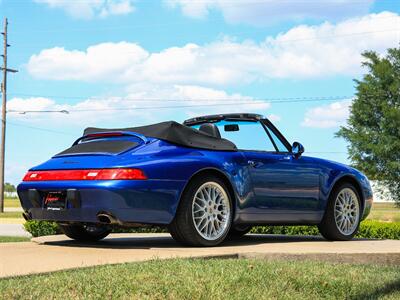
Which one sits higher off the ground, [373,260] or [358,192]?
[358,192]

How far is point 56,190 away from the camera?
7.04 meters

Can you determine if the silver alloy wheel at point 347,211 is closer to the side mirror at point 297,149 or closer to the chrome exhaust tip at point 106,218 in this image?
the side mirror at point 297,149

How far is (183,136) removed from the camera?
24.0 feet

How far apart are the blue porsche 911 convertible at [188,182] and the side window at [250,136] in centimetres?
1

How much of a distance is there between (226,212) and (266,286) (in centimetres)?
208

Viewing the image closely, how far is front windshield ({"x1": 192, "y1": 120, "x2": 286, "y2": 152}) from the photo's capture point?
27.2 ft

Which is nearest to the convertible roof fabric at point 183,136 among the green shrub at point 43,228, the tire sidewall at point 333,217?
the tire sidewall at point 333,217

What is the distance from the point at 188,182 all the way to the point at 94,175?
995 millimetres

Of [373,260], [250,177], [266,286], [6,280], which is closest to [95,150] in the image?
[250,177]

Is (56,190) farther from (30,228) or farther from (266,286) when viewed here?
(30,228)

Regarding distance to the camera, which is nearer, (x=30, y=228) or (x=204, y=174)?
(x=204, y=174)

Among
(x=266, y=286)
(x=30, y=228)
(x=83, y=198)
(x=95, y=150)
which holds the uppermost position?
(x=95, y=150)

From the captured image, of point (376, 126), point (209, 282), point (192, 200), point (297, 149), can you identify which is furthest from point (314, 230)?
point (376, 126)

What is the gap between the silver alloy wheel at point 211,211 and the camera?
281 inches
